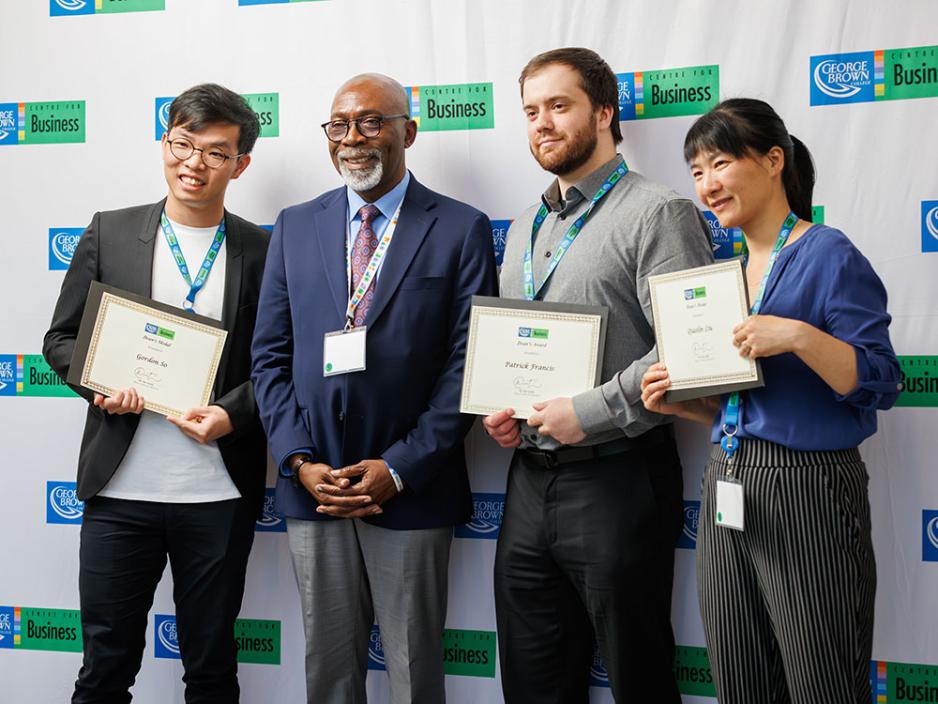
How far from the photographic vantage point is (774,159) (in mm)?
1798

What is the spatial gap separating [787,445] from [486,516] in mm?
1152

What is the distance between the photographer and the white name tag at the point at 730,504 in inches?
66.4

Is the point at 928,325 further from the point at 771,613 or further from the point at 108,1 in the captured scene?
the point at 108,1

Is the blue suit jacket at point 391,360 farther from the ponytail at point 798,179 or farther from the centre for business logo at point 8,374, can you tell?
the centre for business logo at point 8,374

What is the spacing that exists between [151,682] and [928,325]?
281 centimetres

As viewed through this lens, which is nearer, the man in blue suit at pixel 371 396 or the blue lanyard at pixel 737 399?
the blue lanyard at pixel 737 399

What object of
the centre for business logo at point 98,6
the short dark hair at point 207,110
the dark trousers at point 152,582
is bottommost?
the dark trousers at point 152,582

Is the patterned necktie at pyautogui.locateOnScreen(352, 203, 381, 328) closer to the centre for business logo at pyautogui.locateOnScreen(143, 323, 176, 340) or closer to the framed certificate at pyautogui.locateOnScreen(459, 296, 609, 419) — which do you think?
the framed certificate at pyautogui.locateOnScreen(459, 296, 609, 419)

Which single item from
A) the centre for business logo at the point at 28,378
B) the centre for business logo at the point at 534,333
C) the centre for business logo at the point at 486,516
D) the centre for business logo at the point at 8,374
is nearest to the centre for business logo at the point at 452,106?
the centre for business logo at the point at 534,333

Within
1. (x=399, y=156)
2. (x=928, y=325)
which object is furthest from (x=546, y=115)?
(x=928, y=325)

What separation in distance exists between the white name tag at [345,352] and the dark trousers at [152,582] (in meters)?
0.54

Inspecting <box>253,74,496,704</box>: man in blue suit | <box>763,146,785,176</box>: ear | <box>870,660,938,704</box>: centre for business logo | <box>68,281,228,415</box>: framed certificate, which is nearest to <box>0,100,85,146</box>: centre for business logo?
<box>68,281,228,415</box>: framed certificate

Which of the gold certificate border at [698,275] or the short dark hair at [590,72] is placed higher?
the short dark hair at [590,72]

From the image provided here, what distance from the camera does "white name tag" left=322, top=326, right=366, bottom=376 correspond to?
2.10m
